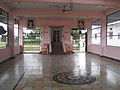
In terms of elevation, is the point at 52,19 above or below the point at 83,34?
above

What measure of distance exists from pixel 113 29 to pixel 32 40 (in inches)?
316

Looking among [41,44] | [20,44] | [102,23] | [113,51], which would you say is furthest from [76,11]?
[20,44]

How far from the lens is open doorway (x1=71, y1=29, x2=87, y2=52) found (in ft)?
51.8

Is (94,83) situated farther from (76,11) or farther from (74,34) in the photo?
(74,34)

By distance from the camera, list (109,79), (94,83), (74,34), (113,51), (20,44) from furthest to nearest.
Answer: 1. (74,34)
2. (20,44)
3. (113,51)
4. (109,79)
5. (94,83)

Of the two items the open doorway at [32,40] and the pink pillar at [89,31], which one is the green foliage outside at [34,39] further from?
the pink pillar at [89,31]

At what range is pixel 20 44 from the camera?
14.5m

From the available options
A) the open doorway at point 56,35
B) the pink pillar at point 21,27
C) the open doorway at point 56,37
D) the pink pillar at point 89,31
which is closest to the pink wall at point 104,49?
the pink pillar at point 89,31

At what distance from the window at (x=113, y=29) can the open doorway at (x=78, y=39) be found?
16.6ft

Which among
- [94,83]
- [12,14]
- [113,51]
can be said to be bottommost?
[94,83]

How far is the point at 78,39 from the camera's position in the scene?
1596cm

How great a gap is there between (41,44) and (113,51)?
23.6 ft

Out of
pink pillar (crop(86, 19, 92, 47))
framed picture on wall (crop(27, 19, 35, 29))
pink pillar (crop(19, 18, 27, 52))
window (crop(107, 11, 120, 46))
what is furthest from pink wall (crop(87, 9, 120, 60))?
pink pillar (crop(19, 18, 27, 52))

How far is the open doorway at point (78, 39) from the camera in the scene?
51.8 feet
